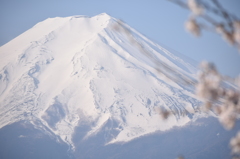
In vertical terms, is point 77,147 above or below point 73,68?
below

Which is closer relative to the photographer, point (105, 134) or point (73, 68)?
point (105, 134)

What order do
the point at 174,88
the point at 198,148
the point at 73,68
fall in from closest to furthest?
1. the point at 198,148
2. the point at 174,88
3. the point at 73,68

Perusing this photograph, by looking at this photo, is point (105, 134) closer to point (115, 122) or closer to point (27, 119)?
point (115, 122)

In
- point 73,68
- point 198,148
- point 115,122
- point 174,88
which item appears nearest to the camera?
point 198,148

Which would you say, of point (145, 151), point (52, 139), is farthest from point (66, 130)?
point (145, 151)

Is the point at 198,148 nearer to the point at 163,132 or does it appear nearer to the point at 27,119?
the point at 163,132

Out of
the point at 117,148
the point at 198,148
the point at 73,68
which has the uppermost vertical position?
the point at 73,68
